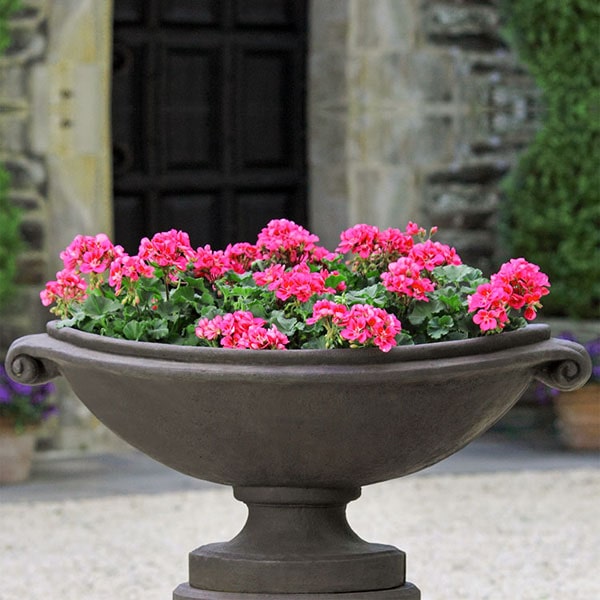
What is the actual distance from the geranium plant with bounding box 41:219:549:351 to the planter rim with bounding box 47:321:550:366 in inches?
1.1

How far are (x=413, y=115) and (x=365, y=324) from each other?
4963mm

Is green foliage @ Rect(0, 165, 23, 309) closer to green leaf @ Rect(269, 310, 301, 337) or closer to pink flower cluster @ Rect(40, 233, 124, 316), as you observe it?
pink flower cluster @ Rect(40, 233, 124, 316)

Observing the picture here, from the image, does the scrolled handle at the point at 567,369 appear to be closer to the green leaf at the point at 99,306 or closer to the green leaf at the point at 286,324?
the green leaf at the point at 286,324

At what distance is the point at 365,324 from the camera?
323 cm

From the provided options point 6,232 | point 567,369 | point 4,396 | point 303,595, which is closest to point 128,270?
point 303,595

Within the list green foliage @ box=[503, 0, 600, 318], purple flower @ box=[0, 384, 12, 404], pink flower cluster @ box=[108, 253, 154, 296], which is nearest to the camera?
pink flower cluster @ box=[108, 253, 154, 296]

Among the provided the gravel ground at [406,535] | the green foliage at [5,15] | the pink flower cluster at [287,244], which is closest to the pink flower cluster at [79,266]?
the pink flower cluster at [287,244]

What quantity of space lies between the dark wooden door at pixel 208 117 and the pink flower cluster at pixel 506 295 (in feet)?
15.3

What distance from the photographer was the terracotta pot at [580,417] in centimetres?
766

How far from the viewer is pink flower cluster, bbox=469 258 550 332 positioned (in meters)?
3.39

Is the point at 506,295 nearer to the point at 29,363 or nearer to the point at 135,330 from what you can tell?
the point at 135,330

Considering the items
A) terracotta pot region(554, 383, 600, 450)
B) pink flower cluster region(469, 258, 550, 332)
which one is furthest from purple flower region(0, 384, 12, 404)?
pink flower cluster region(469, 258, 550, 332)

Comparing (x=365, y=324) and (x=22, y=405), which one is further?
(x=22, y=405)

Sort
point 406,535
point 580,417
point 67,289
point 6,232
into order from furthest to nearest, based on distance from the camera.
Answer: point 580,417 < point 6,232 < point 406,535 < point 67,289
